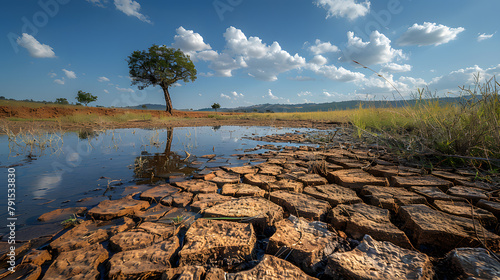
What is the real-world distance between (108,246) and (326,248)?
128 centimetres

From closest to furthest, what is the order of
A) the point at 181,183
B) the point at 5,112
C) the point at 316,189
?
1. the point at 316,189
2. the point at 181,183
3. the point at 5,112

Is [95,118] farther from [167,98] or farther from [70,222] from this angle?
[70,222]

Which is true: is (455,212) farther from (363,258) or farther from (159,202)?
(159,202)

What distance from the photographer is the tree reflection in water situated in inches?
93.4

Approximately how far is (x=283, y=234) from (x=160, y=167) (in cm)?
226

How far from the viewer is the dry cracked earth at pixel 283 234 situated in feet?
2.98

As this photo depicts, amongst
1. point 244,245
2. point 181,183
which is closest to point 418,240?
point 244,245

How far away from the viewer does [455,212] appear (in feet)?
4.50

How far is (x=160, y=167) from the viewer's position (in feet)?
9.14

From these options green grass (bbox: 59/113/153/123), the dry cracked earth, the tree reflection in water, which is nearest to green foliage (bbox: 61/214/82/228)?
the dry cracked earth

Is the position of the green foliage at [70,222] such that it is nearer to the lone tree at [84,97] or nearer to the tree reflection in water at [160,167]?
the tree reflection in water at [160,167]

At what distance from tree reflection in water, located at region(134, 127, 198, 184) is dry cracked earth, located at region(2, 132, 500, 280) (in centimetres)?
37

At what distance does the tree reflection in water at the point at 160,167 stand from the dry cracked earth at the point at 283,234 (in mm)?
370

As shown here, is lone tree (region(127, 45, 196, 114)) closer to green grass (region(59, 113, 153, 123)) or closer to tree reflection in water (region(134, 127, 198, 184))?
green grass (region(59, 113, 153, 123))
